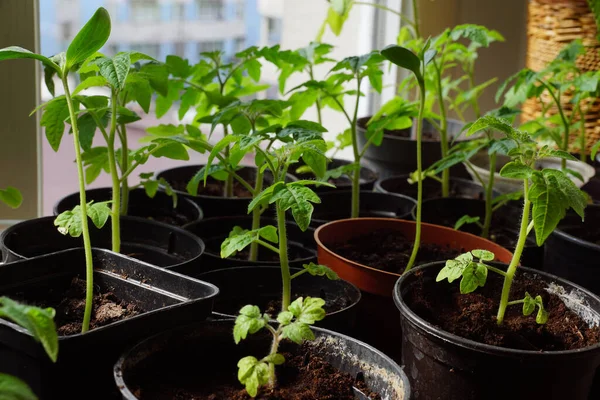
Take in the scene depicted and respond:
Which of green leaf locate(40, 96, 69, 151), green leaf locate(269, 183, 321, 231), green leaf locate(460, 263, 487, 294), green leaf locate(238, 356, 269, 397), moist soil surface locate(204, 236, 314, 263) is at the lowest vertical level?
moist soil surface locate(204, 236, 314, 263)

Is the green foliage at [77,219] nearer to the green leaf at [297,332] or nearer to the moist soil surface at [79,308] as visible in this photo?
the moist soil surface at [79,308]

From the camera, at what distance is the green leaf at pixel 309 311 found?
84cm

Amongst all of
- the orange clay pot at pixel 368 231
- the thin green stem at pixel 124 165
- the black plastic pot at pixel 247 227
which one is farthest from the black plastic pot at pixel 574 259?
the thin green stem at pixel 124 165

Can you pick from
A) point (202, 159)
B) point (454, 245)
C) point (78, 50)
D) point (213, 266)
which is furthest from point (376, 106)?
point (78, 50)

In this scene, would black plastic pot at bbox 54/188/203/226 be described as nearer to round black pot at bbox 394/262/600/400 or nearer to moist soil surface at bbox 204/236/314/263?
moist soil surface at bbox 204/236/314/263

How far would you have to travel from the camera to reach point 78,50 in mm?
838

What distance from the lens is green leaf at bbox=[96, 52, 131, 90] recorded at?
32.9 inches

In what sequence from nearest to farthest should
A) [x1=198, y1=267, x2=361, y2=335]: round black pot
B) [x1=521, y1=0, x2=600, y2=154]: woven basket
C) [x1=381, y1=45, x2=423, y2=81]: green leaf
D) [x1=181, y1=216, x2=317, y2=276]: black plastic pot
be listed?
[x1=381, y1=45, x2=423, y2=81]: green leaf, [x1=198, y1=267, x2=361, y2=335]: round black pot, [x1=181, y1=216, x2=317, y2=276]: black plastic pot, [x1=521, y1=0, x2=600, y2=154]: woven basket

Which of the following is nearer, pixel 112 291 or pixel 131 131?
pixel 112 291

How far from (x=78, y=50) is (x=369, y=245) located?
28.8 inches

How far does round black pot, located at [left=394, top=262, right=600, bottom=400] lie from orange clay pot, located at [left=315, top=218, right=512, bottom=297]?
0.19 metres

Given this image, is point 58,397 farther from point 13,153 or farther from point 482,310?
point 13,153

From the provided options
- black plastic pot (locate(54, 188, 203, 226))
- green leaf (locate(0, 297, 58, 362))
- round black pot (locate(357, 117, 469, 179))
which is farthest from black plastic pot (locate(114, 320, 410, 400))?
round black pot (locate(357, 117, 469, 179))

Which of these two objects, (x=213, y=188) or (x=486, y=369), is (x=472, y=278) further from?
(x=213, y=188)
